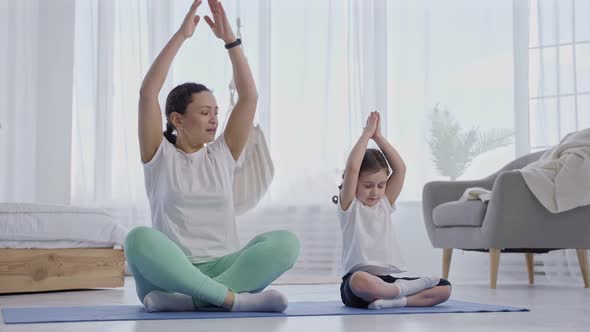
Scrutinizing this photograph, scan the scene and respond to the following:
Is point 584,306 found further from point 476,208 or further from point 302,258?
point 302,258

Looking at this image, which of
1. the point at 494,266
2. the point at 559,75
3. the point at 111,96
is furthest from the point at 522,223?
the point at 111,96

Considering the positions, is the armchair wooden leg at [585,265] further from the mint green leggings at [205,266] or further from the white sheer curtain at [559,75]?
the mint green leggings at [205,266]

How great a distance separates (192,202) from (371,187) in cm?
62

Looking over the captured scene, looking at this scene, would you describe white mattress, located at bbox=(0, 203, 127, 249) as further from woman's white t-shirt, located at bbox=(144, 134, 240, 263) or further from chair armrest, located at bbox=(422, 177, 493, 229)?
chair armrest, located at bbox=(422, 177, 493, 229)

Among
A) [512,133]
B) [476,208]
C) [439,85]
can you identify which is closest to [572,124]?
[512,133]

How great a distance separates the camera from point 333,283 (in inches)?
176

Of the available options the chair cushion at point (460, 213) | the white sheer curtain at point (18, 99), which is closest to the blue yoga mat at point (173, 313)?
the chair cushion at point (460, 213)

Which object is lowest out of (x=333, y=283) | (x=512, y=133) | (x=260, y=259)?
(x=333, y=283)

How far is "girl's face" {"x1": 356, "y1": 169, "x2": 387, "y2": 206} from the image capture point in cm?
261

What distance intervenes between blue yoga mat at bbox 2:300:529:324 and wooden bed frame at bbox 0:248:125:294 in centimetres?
101

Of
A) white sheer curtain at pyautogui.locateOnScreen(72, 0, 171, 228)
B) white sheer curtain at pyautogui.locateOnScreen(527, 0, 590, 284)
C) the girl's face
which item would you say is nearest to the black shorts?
the girl's face

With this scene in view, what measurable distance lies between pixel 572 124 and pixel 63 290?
9.75ft

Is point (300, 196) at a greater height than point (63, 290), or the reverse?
point (300, 196)

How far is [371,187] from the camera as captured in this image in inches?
103
